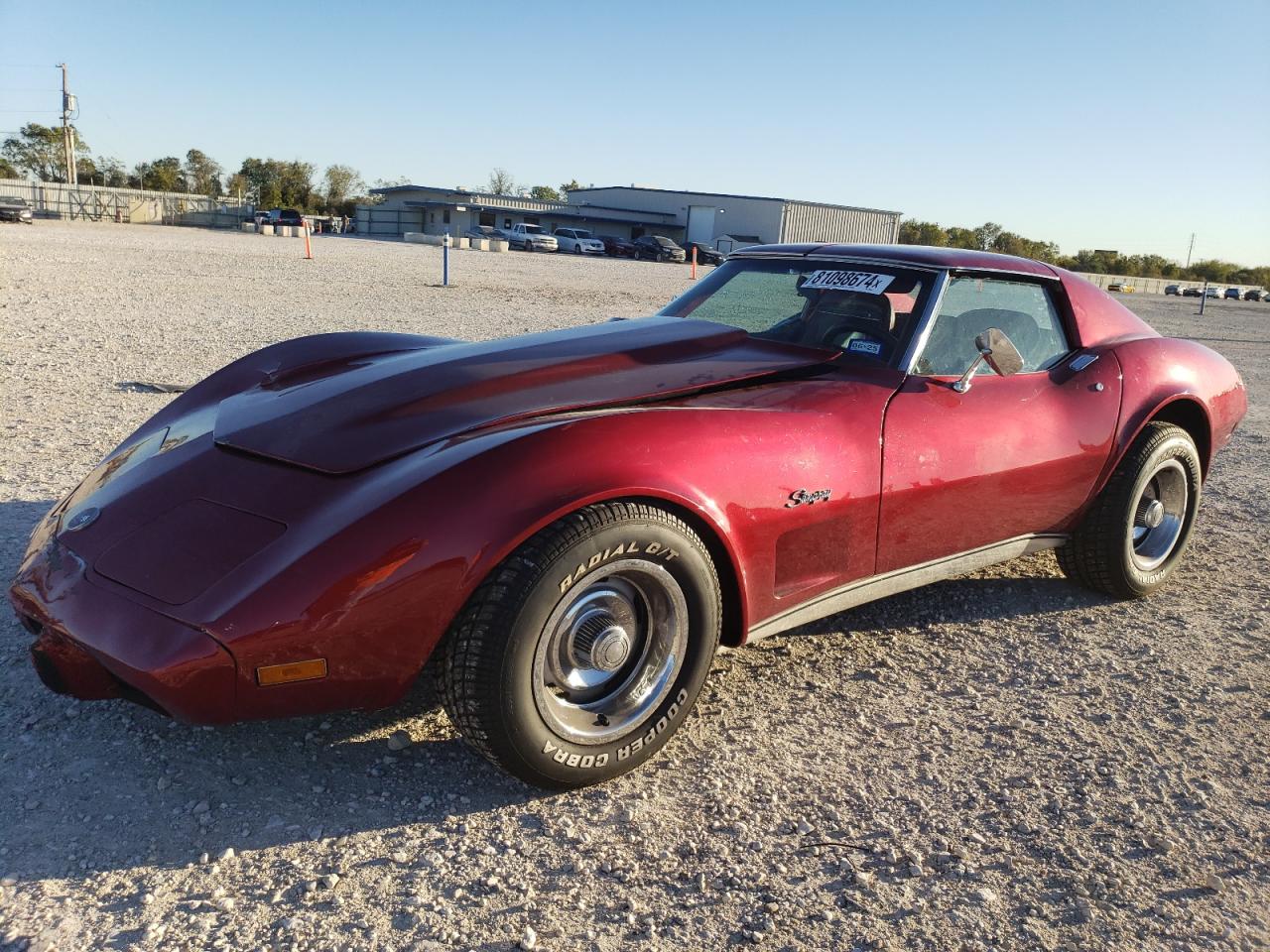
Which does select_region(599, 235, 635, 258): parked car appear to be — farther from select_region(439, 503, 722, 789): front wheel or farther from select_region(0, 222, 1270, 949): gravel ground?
select_region(439, 503, 722, 789): front wheel

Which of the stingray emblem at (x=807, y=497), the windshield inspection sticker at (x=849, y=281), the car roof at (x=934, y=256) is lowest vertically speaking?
the stingray emblem at (x=807, y=497)

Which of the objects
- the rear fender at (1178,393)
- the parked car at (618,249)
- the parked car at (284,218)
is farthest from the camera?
the parked car at (284,218)

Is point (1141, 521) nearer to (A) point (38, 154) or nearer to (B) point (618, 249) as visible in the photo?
(B) point (618, 249)

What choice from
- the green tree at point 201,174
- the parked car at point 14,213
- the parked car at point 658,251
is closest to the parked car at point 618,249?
the parked car at point 658,251

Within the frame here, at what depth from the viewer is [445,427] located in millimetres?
2637

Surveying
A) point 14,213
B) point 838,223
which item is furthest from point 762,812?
point 838,223

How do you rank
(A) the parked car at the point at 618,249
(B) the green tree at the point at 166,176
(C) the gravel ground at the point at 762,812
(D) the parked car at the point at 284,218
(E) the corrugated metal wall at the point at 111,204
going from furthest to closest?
1. (B) the green tree at the point at 166,176
2. (E) the corrugated metal wall at the point at 111,204
3. (D) the parked car at the point at 284,218
4. (A) the parked car at the point at 618,249
5. (C) the gravel ground at the point at 762,812

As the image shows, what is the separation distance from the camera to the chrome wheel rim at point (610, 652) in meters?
2.39

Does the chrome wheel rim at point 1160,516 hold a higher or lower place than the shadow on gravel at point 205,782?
higher

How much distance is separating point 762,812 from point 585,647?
2.08ft

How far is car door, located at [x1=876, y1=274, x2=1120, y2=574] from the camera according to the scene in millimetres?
3135

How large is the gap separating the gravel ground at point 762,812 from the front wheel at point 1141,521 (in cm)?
18

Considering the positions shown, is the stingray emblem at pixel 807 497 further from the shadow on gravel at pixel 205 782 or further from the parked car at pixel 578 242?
the parked car at pixel 578 242

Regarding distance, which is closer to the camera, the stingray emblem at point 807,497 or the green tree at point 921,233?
the stingray emblem at point 807,497
